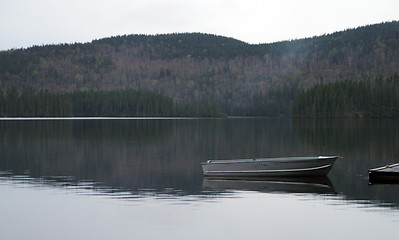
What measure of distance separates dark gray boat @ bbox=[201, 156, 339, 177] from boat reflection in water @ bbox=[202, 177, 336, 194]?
1.67 feet

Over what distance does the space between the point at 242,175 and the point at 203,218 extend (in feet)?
56.5

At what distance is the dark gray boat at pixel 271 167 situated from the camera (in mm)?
44938

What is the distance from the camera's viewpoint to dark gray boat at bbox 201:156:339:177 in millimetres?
44938

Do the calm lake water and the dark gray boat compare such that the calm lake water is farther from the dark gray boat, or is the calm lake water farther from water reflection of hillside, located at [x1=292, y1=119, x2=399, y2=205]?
the dark gray boat

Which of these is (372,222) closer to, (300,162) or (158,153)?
(300,162)

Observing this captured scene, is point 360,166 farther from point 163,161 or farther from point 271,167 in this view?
point 163,161

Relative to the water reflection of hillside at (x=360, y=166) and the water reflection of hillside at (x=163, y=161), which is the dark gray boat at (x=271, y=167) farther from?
the water reflection of hillside at (x=360, y=166)

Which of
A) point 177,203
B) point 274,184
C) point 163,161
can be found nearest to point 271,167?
point 274,184

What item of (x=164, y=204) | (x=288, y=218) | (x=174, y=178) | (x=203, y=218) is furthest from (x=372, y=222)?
(x=174, y=178)

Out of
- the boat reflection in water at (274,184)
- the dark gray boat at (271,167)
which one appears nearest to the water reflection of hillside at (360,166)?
the boat reflection in water at (274,184)

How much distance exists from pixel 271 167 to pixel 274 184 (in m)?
3.23

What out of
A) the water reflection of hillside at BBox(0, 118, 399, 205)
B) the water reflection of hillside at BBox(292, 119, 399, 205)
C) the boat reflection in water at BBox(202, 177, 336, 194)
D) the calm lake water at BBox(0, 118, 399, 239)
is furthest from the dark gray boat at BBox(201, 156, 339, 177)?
the water reflection of hillside at BBox(292, 119, 399, 205)

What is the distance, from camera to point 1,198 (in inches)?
Result: 1369

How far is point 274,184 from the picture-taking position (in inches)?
1651
